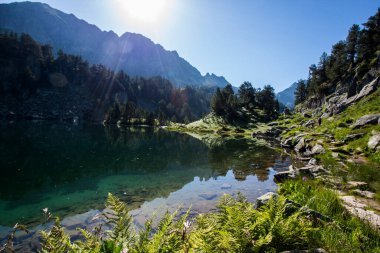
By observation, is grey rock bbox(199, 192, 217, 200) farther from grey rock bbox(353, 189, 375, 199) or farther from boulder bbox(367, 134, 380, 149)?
boulder bbox(367, 134, 380, 149)

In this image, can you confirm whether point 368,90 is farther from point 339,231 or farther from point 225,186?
point 339,231

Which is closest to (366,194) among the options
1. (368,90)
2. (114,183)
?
(114,183)

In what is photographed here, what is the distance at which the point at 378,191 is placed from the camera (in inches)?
482

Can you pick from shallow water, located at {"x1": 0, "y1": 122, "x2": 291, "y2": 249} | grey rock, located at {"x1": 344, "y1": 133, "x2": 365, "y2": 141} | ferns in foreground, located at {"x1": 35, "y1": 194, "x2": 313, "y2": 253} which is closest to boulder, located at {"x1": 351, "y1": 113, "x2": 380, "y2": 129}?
grey rock, located at {"x1": 344, "y1": 133, "x2": 365, "y2": 141}

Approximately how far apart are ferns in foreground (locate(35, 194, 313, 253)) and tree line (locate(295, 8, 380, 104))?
65513mm

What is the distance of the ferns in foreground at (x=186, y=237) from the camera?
4094mm

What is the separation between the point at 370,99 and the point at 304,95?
100902 millimetres

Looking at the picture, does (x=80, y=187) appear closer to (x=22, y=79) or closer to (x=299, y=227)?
(x=299, y=227)

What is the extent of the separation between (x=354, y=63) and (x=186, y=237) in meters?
95.2

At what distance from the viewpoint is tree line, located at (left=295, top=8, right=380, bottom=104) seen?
62.7m

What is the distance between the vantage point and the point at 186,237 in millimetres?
4227

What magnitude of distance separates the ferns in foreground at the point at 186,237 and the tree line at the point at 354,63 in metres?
65.5

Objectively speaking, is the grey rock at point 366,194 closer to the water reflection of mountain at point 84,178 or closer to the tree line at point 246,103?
the water reflection of mountain at point 84,178

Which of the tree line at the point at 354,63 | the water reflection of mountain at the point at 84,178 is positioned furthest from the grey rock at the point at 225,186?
the tree line at the point at 354,63
